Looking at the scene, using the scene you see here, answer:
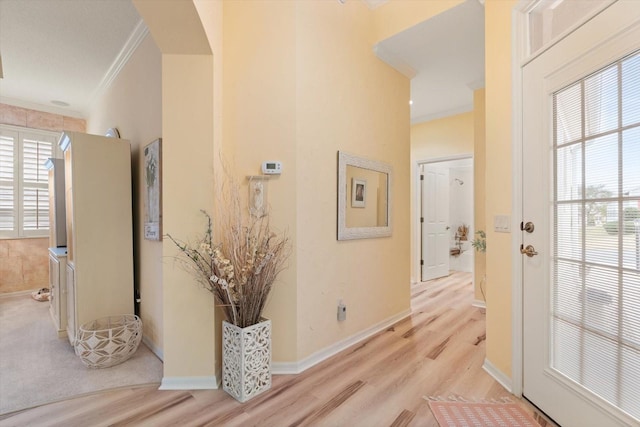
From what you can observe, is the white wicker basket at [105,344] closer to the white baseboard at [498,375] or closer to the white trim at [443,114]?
the white baseboard at [498,375]

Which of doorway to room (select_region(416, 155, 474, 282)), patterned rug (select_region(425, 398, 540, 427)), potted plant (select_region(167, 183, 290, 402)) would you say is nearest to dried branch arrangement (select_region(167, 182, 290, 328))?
potted plant (select_region(167, 183, 290, 402))

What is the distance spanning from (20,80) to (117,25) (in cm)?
221

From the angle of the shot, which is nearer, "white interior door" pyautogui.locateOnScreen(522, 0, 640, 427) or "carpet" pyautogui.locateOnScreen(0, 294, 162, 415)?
"white interior door" pyautogui.locateOnScreen(522, 0, 640, 427)

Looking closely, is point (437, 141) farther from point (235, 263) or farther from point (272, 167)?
point (235, 263)

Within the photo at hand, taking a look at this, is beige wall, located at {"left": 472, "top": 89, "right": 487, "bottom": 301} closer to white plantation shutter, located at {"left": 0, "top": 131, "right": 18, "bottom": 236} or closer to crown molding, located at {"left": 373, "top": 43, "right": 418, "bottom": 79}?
crown molding, located at {"left": 373, "top": 43, "right": 418, "bottom": 79}

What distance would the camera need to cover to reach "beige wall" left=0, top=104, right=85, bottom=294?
4.16 meters

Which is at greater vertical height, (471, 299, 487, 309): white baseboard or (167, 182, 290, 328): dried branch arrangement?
(167, 182, 290, 328): dried branch arrangement

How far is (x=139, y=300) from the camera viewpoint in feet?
9.05

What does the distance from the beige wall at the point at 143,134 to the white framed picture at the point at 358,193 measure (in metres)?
1.67

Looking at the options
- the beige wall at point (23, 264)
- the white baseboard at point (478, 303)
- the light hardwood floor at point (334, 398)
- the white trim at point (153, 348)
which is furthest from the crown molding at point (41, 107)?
the white baseboard at point (478, 303)

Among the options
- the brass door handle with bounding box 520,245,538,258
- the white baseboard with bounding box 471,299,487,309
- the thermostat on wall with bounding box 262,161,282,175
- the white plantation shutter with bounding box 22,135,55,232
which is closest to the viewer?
the brass door handle with bounding box 520,245,538,258

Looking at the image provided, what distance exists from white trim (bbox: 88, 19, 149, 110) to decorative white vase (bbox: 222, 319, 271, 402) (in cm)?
273

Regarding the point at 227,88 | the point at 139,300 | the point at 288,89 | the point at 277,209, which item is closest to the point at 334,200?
the point at 277,209

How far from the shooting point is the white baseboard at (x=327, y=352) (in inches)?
81.9
